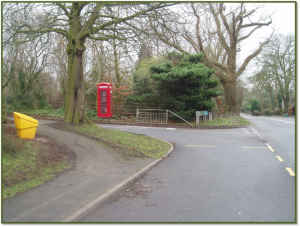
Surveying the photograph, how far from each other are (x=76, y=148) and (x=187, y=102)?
14.5 metres

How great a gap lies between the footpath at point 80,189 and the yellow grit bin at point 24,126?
1.68m

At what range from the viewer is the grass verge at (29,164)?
5.27m

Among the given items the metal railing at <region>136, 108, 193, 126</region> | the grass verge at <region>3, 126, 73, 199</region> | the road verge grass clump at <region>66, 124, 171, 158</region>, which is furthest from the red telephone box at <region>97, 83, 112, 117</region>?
the grass verge at <region>3, 126, 73, 199</region>

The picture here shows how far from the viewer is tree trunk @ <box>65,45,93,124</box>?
45.7 feet

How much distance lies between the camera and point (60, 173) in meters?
6.31

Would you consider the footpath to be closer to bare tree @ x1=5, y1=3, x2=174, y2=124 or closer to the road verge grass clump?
the road verge grass clump

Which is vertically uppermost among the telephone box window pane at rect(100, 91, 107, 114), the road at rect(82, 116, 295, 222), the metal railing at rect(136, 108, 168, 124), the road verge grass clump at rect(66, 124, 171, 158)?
the telephone box window pane at rect(100, 91, 107, 114)

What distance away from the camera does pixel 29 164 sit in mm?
6371

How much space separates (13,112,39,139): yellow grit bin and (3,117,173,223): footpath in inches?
66.2

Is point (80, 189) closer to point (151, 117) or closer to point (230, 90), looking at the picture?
point (151, 117)

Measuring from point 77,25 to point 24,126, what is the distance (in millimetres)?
6050

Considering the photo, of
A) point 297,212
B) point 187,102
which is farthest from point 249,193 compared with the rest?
point 187,102

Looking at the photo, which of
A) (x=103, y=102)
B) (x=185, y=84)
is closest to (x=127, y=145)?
(x=103, y=102)

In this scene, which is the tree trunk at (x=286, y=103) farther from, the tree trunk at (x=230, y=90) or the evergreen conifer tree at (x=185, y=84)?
the evergreen conifer tree at (x=185, y=84)
